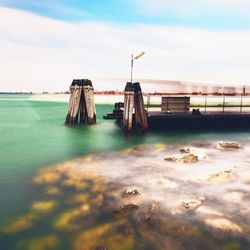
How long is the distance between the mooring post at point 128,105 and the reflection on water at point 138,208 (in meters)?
7.96

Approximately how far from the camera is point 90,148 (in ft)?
61.9

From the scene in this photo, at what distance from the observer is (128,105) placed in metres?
21.7

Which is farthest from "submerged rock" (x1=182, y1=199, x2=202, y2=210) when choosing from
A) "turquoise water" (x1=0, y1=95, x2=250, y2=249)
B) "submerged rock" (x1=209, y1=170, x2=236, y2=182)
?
"turquoise water" (x1=0, y1=95, x2=250, y2=249)

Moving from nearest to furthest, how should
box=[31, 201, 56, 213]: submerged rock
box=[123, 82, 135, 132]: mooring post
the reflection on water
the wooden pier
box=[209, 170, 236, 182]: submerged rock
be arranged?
1. the reflection on water
2. box=[31, 201, 56, 213]: submerged rock
3. box=[209, 170, 236, 182]: submerged rock
4. box=[123, 82, 135, 132]: mooring post
5. the wooden pier

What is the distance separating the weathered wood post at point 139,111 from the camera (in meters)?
22.3

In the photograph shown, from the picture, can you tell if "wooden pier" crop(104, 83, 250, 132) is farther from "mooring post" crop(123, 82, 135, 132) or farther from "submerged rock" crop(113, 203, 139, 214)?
"submerged rock" crop(113, 203, 139, 214)

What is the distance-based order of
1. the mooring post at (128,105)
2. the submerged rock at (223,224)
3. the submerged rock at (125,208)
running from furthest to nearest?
the mooring post at (128,105)
the submerged rock at (125,208)
the submerged rock at (223,224)

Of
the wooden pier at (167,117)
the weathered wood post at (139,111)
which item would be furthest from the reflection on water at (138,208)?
the weathered wood post at (139,111)

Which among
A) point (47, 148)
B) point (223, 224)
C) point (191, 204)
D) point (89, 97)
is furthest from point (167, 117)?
point (223, 224)

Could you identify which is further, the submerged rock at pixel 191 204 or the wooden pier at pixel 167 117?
the wooden pier at pixel 167 117

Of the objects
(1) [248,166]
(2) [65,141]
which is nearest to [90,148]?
(2) [65,141]

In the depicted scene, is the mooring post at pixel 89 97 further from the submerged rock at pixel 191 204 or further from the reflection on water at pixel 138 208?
the submerged rock at pixel 191 204

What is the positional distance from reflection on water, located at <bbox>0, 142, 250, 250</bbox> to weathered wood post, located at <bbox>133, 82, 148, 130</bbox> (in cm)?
871

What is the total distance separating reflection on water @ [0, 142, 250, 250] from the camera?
7207 millimetres
